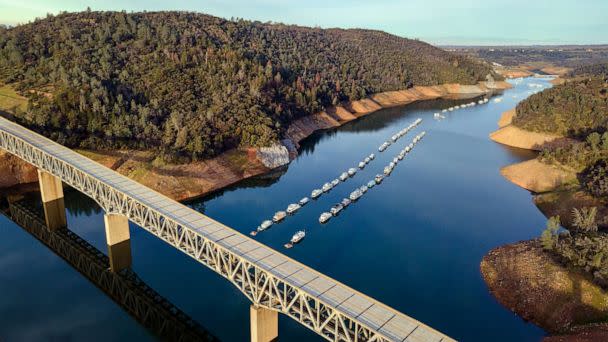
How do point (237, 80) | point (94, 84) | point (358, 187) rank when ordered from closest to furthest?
1. point (358, 187)
2. point (94, 84)
3. point (237, 80)

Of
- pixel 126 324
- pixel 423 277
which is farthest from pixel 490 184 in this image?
pixel 126 324

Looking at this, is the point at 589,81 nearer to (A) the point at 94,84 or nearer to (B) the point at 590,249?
(B) the point at 590,249

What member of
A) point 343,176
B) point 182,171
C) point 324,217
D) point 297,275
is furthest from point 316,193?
point 297,275

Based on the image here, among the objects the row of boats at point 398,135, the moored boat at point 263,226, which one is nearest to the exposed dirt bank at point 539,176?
the row of boats at point 398,135

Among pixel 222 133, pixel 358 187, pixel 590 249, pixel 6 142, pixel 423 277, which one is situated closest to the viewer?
pixel 590 249

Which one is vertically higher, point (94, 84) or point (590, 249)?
point (94, 84)

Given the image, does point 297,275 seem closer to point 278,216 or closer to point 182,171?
point 278,216

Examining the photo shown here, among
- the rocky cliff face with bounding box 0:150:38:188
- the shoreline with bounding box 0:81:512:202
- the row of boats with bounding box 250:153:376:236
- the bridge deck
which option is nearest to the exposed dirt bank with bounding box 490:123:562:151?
the row of boats with bounding box 250:153:376:236

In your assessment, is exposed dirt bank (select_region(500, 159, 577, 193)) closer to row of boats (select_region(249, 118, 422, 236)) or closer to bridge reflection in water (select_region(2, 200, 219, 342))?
row of boats (select_region(249, 118, 422, 236))
